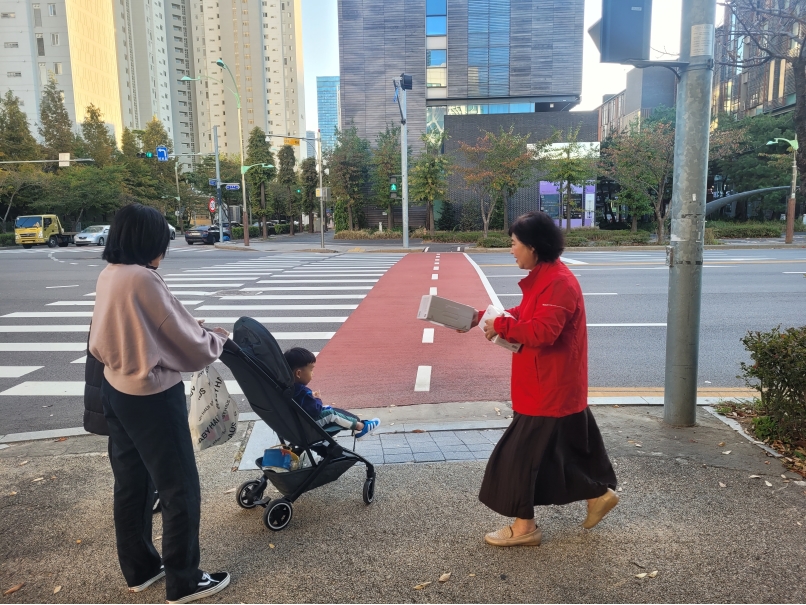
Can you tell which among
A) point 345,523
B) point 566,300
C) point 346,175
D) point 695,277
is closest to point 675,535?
point 566,300

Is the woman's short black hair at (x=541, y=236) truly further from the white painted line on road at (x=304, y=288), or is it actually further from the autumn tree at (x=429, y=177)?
the autumn tree at (x=429, y=177)

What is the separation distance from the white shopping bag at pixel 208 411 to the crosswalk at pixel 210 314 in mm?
3589

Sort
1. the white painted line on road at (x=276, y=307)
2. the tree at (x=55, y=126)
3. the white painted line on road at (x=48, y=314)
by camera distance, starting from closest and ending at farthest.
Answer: the white painted line on road at (x=48, y=314) < the white painted line on road at (x=276, y=307) < the tree at (x=55, y=126)

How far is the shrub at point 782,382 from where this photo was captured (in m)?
4.21

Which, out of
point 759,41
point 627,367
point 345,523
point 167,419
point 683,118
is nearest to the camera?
point 167,419

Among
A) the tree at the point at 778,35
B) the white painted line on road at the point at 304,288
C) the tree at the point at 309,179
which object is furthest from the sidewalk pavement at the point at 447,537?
the tree at the point at 309,179

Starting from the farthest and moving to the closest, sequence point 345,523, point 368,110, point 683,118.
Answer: point 368,110
point 683,118
point 345,523

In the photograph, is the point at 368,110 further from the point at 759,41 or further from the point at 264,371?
the point at 264,371

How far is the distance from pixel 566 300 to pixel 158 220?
1963 millimetres

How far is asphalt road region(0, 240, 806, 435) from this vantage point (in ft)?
22.7

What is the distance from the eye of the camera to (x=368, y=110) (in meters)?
45.6

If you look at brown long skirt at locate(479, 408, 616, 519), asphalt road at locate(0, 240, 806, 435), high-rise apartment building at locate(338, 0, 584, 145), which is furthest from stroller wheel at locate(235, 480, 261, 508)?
high-rise apartment building at locate(338, 0, 584, 145)

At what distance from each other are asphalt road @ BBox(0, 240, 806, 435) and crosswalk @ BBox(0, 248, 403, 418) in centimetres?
2

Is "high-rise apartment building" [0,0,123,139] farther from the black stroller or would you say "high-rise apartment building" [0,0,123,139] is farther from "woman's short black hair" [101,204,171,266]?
"woman's short black hair" [101,204,171,266]
